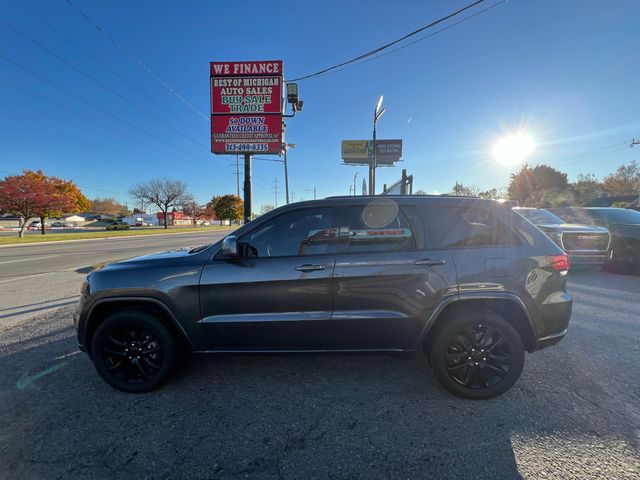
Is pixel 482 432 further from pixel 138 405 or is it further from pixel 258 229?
pixel 138 405

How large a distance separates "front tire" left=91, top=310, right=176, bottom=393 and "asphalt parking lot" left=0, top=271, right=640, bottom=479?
0.14 m

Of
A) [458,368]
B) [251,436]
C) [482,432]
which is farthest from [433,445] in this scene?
[251,436]

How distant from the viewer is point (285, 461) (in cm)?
193

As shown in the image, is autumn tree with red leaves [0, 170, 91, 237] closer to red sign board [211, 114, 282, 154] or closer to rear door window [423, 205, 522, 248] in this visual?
red sign board [211, 114, 282, 154]

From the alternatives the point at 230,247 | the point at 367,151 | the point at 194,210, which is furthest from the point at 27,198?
the point at 194,210

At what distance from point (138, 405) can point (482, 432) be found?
111 inches

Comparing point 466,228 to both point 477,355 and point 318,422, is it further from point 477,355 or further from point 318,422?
point 318,422

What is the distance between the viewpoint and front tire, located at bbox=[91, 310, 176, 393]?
2.63 m

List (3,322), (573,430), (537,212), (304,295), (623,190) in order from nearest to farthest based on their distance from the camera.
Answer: (573,430) → (304,295) → (3,322) → (537,212) → (623,190)

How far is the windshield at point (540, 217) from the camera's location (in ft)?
26.7

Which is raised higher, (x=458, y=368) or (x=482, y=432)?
(x=458, y=368)

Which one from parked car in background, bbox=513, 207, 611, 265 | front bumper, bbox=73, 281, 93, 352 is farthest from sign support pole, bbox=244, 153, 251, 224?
parked car in background, bbox=513, 207, 611, 265

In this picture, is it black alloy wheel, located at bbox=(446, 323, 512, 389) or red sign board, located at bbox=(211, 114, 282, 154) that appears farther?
red sign board, located at bbox=(211, 114, 282, 154)

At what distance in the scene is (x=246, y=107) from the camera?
10.9m
